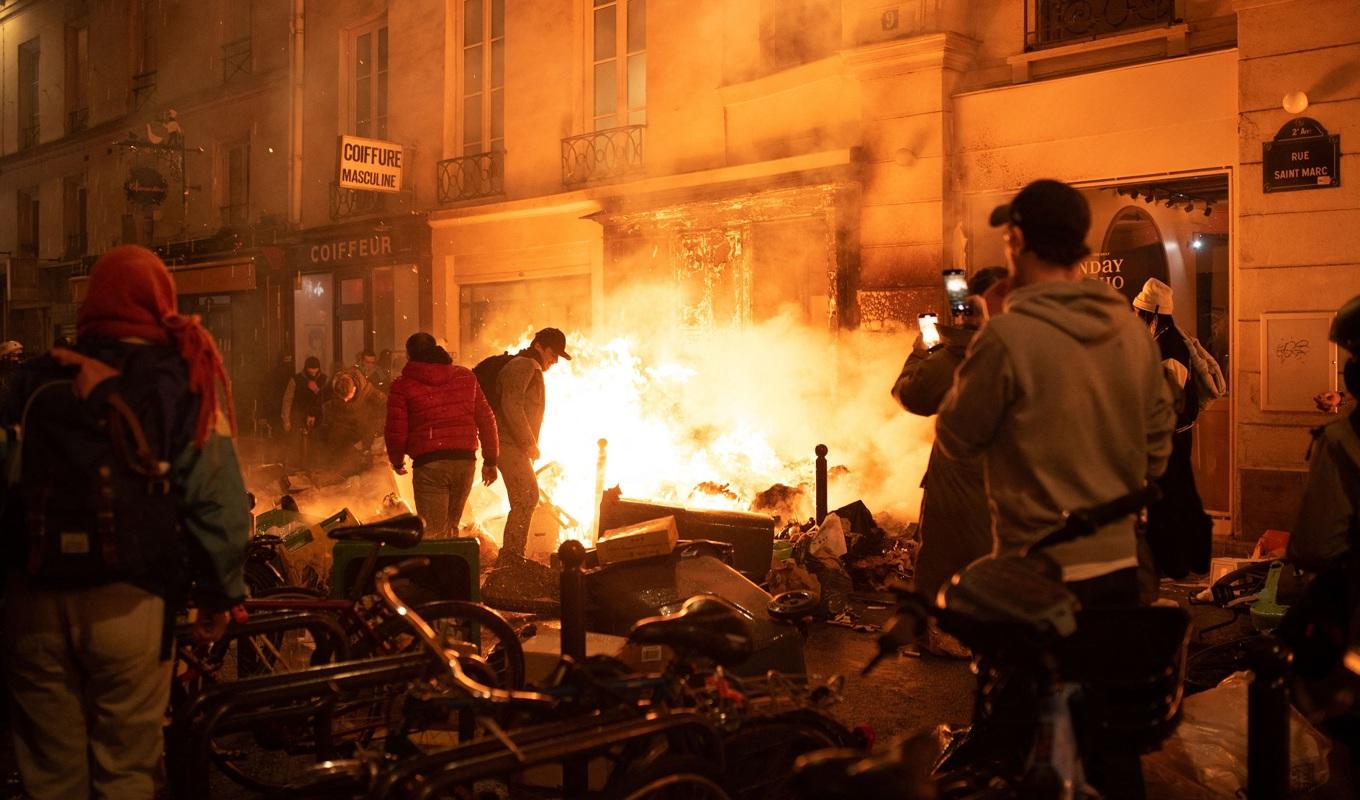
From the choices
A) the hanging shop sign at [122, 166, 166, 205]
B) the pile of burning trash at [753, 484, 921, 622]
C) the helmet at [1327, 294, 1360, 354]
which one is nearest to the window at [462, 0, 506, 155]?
the hanging shop sign at [122, 166, 166, 205]

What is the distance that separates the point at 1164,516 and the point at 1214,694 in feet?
3.78

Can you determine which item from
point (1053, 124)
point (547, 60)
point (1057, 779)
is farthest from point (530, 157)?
point (1057, 779)

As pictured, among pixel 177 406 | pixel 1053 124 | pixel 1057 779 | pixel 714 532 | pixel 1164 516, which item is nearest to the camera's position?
pixel 1057 779

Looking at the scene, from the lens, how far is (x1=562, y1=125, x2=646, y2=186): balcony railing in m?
15.4

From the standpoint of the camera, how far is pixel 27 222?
104 ft

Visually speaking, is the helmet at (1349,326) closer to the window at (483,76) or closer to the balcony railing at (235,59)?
the window at (483,76)

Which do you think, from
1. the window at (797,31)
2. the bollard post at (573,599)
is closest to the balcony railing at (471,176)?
the window at (797,31)

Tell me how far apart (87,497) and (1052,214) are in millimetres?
2771

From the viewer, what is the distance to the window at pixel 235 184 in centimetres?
2320

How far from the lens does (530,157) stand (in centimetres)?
1694

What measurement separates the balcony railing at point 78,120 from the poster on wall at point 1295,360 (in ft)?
90.7

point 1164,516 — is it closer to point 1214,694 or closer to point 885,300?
point 1214,694

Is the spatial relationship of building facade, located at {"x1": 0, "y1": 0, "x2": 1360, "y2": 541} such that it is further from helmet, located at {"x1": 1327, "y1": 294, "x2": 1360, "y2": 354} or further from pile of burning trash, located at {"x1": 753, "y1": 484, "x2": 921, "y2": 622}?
helmet, located at {"x1": 1327, "y1": 294, "x2": 1360, "y2": 354}

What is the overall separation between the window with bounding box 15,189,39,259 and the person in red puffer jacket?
28506mm
